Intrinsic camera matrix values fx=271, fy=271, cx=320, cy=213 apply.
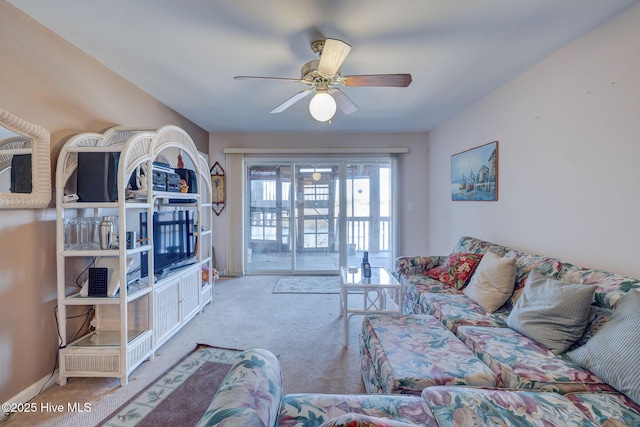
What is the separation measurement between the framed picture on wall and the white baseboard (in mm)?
3987

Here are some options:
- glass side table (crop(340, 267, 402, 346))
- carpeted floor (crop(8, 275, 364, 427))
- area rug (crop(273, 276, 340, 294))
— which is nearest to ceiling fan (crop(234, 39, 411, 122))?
glass side table (crop(340, 267, 402, 346))

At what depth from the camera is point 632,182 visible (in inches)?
63.1

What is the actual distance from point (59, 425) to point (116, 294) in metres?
0.73

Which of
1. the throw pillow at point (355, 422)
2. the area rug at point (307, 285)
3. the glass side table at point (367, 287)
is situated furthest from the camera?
the area rug at point (307, 285)

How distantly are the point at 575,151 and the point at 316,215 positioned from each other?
3.38 metres

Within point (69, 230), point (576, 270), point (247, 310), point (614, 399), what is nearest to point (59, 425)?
point (69, 230)

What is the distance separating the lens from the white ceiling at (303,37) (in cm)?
159

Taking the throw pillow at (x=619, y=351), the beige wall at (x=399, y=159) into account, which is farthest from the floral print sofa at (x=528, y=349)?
the beige wall at (x=399, y=159)

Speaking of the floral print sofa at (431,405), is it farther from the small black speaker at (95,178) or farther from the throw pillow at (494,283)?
the small black speaker at (95,178)

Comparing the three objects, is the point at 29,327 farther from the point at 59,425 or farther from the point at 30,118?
the point at 30,118

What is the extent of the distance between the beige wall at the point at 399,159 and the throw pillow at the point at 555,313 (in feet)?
9.31

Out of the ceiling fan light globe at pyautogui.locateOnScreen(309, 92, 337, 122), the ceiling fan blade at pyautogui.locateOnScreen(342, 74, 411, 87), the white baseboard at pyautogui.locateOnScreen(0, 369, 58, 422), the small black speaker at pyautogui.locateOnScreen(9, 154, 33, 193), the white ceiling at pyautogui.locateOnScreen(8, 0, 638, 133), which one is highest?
the white ceiling at pyautogui.locateOnScreen(8, 0, 638, 133)

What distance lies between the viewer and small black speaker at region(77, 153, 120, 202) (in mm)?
1896

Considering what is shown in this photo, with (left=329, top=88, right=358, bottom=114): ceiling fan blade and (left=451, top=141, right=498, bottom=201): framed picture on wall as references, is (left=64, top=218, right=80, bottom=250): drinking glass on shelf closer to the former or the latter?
(left=329, top=88, right=358, bottom=114): ceiling fan blade
